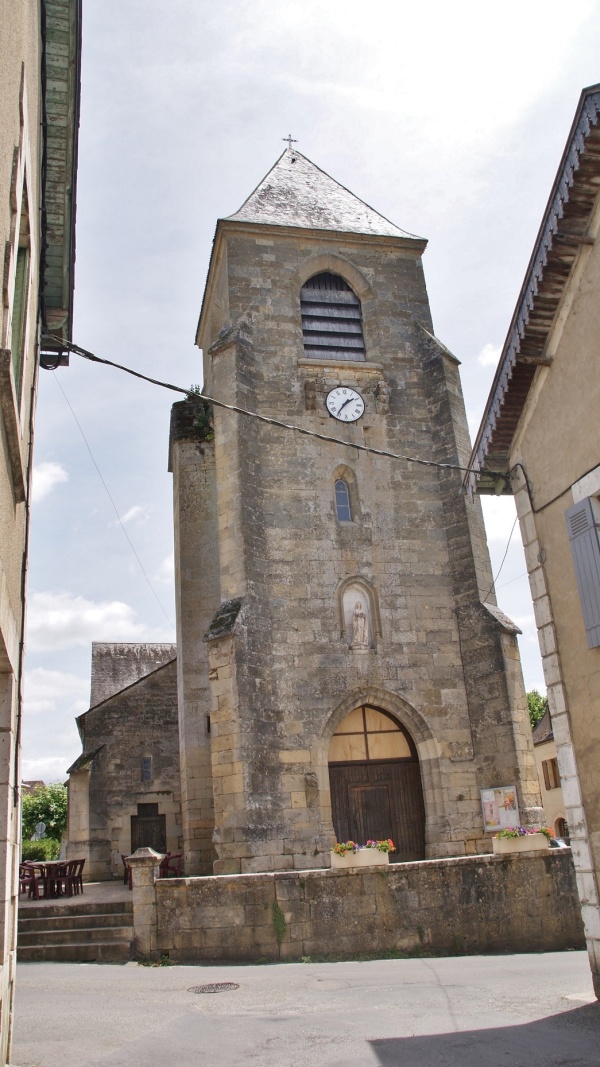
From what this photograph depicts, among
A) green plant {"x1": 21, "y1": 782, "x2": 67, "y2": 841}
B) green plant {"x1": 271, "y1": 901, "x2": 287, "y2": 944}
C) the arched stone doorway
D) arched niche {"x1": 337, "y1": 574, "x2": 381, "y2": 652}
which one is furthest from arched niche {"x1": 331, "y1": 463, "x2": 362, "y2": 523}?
green plant {"x1": 21, "y1": 782, "x2": 67, "y2": 841}

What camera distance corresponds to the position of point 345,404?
1625 centimetres

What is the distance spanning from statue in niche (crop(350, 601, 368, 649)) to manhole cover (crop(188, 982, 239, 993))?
673 cm

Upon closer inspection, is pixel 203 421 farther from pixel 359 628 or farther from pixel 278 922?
pixel 278 922

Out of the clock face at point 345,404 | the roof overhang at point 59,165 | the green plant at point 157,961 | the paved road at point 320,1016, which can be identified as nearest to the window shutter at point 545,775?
the clock face at point 345,404

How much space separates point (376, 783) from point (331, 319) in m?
9.23

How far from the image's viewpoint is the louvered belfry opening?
17.0 m

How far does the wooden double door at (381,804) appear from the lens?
46.1 feet

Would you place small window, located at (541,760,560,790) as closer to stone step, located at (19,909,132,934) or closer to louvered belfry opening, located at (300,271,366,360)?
louvered belfry opening, located at (300,271,366,360)

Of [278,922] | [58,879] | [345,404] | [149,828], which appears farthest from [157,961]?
[345,404]

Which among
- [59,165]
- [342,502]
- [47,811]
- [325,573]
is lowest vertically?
[47,811]

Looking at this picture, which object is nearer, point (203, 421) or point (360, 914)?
point (360, 914)

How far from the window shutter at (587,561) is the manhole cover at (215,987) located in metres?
4.95

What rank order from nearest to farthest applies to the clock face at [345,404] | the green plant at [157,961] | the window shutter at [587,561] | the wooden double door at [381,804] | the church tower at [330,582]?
the window shutter at [587,561]
the green plant at [157,961]
the church tower at [330,582]
the wooden double door at [381,804]
the clock face at [345,404]

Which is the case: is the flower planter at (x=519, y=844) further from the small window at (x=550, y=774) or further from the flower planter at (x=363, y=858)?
the small window at (x=550, y=774)
